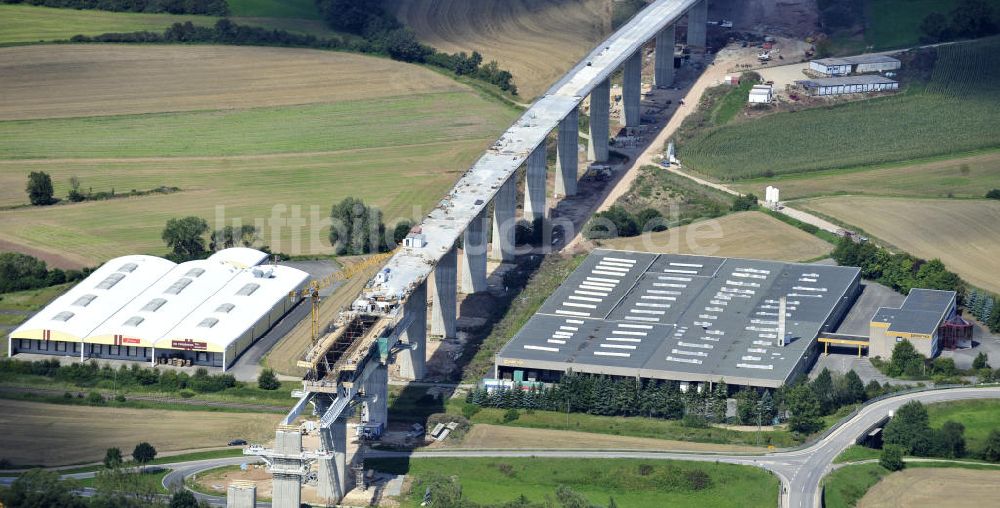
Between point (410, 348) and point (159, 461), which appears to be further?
point (410, 348)

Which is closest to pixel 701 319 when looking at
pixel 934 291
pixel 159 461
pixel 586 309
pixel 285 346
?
pixel 586 309

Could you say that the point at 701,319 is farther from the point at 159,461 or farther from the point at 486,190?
the point at 159,461

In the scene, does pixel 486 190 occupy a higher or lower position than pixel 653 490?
higher

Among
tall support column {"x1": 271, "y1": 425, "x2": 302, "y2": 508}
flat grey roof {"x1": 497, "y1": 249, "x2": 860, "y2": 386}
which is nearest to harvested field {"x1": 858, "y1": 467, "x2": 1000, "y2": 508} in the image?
flat grey roof {"x1": 497, "y1": 249, "x2": 860, "y2": 386}

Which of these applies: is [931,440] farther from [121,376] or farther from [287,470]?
[121,376]

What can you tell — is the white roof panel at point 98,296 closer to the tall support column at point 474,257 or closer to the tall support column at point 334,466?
the tall support column at point 474,257

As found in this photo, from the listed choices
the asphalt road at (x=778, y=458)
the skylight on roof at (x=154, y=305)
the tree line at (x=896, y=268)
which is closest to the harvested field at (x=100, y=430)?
the asphalt road at (x=778, y=458)
